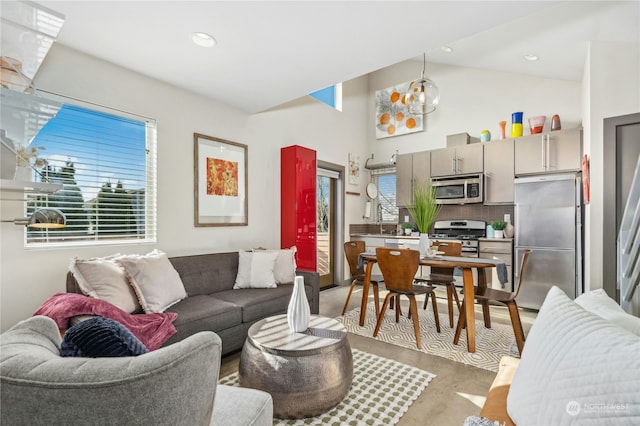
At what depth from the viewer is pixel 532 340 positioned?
1.05 meters

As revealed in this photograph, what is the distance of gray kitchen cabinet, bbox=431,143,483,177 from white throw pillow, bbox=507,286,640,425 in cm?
412

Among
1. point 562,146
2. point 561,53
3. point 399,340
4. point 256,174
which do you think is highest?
point 561,53

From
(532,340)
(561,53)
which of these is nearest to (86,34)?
(532,340)

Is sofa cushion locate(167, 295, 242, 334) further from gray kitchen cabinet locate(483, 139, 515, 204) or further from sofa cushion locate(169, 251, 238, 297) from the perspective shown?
gray kitchen cabinet locate(483, 139, 515, 204)

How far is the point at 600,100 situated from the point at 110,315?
456cm

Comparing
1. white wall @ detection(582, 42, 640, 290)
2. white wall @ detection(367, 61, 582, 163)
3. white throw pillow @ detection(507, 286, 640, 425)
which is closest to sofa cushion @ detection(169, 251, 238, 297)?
white throw pillow @ detection(507, 286, 640, 425)

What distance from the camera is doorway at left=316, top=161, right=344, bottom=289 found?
212 inches

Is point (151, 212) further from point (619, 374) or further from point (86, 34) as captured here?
point (619, 374)

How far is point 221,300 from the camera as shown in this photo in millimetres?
2771

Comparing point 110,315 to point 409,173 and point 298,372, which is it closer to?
point 298,372

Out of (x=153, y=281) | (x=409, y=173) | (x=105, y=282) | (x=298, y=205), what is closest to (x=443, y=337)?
(x=298, y=205)

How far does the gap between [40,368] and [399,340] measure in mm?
Answer: 2822

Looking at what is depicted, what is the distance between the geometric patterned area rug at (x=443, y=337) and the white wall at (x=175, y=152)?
1.71 meters

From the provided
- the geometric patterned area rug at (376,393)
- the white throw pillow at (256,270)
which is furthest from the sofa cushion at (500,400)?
the white throw pillow at (256,270)
